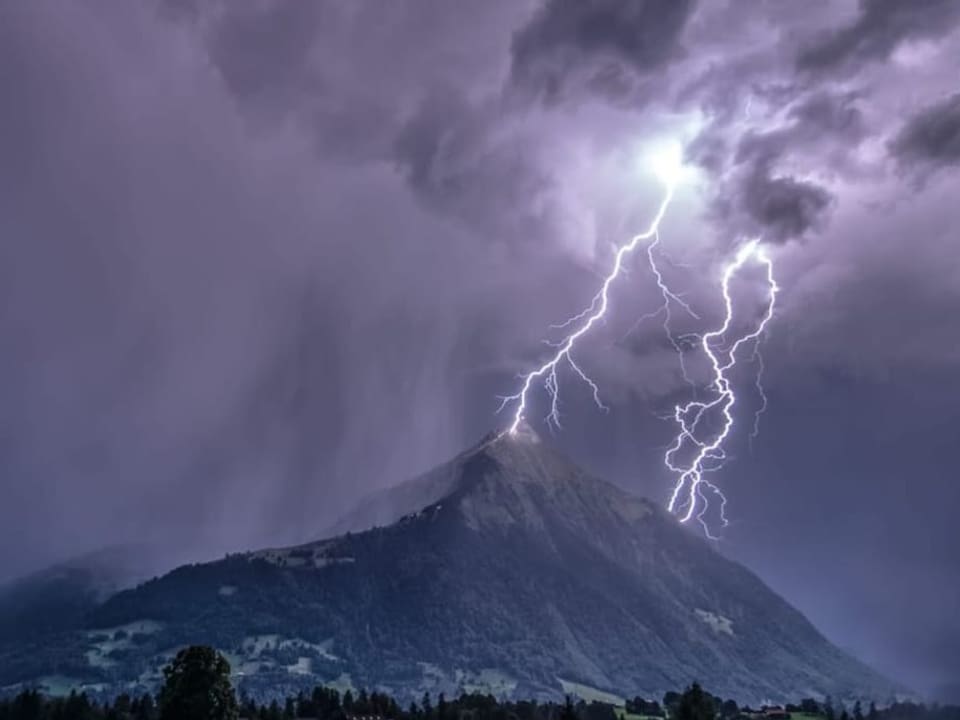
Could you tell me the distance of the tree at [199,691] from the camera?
387 ft

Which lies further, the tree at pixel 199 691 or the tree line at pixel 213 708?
the tree line at pixel 213 708

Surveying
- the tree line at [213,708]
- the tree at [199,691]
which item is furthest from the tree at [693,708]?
the tree at [199,691]

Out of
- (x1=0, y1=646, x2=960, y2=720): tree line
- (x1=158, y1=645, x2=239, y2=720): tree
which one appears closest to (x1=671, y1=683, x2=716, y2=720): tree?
(x1=0, y1=646, x2=960, y2=720): tree line

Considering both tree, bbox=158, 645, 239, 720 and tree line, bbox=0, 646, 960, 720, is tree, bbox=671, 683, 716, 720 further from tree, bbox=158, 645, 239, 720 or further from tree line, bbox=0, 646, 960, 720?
tree, bbox=158, 645, 239, 720

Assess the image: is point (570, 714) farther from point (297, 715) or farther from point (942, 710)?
point (297, 715)

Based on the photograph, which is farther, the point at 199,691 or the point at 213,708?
the point at 199,691

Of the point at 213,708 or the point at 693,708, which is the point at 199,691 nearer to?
the point at 213,708

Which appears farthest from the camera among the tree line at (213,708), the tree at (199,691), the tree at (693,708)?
the tree at (693,708)

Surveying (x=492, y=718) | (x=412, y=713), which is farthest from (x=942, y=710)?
(x=412, y=713)

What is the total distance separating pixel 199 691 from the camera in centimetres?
11906

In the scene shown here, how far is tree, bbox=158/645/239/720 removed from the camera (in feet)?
387

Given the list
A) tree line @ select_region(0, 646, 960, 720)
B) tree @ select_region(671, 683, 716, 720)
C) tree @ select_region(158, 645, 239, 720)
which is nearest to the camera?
tree @ select_region(158, 645, 239, 720)

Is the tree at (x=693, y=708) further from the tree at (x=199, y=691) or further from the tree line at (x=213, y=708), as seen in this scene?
the tree at (x=199, y=691)

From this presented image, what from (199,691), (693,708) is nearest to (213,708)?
(199,691)
